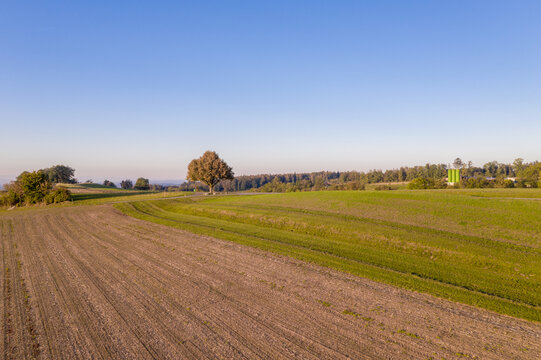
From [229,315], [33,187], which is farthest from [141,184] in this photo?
[229,315]

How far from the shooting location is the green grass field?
34.6 feet

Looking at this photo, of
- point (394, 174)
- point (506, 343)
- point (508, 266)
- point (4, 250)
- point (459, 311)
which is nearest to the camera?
point (506, 343)

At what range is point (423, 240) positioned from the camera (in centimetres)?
1612

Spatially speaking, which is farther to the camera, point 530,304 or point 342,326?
point 530,304

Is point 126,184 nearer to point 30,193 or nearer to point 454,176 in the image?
point 30,193

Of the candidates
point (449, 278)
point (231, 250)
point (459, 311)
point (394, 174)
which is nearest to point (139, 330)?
point (231, 250)

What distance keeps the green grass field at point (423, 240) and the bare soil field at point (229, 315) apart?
1.46 m

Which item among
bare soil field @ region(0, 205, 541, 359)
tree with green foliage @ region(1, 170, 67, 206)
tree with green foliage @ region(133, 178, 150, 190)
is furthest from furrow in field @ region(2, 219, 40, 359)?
tree with green foliage @ region(133, 178, 150, 190)

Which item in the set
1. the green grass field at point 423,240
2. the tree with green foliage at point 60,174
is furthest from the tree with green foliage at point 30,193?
the tree with green foliage at point 60,174

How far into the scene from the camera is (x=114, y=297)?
399 inches

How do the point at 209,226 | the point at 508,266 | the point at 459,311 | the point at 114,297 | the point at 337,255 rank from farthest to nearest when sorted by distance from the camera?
the point at 209,226 < the point at 337,255 < the point at 508,266 < the point at 114,297 < the point at 459,311

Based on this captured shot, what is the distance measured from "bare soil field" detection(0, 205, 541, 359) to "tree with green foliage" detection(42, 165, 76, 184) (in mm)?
119316

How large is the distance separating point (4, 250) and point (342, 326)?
23379mm

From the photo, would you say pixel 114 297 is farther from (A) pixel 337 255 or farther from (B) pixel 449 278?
(B) pixel 449 278
